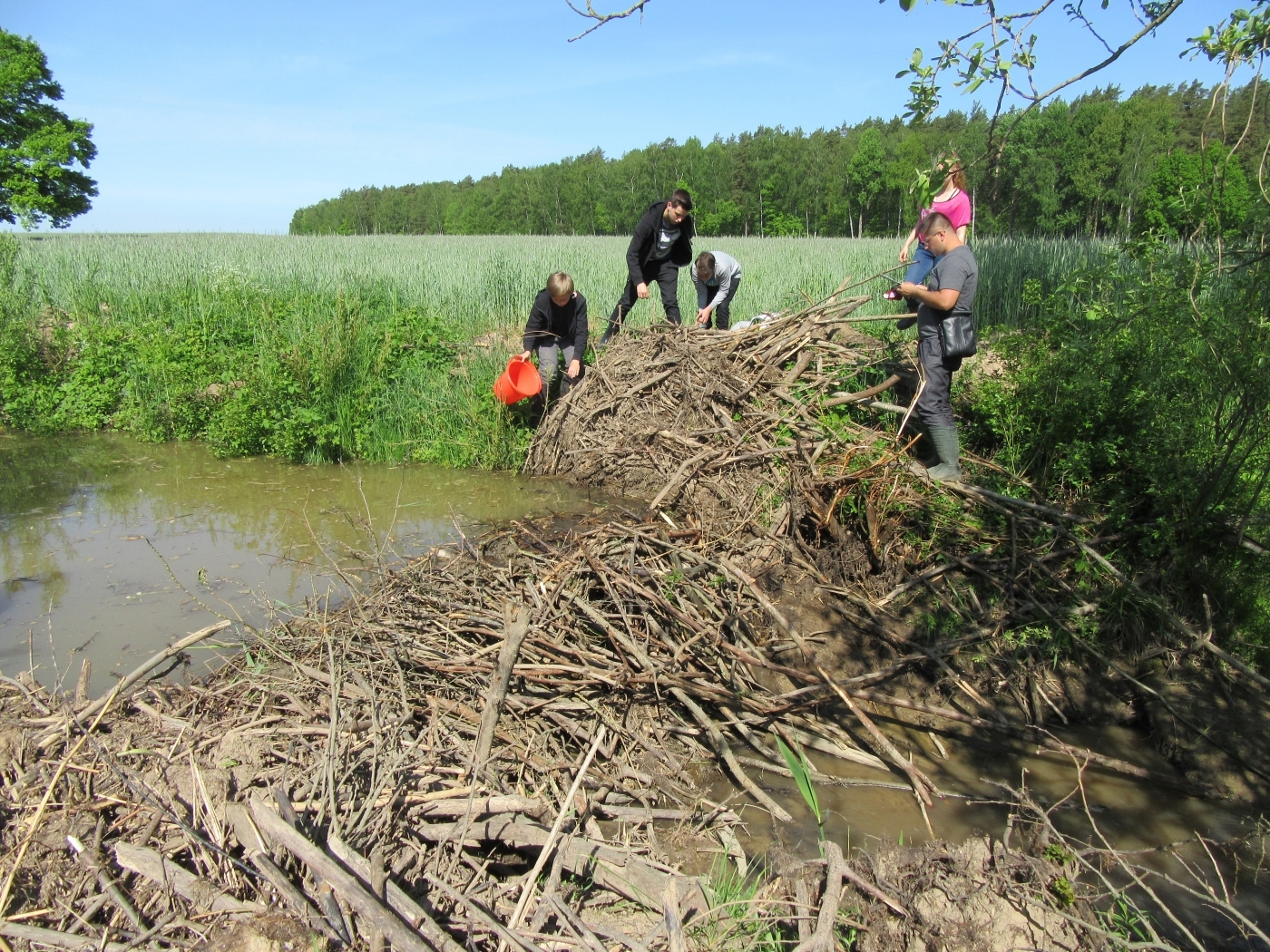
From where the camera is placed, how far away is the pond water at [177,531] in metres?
4.52

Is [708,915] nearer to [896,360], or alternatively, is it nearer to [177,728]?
[177,728]

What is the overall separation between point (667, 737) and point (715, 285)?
5.20m

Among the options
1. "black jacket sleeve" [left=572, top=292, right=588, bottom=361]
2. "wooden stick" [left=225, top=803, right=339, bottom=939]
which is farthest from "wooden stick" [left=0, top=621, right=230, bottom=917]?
"black jacket sleeve" [left=572, top=292, right=588, bottom=361]

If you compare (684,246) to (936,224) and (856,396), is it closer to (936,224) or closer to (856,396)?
(856,396)

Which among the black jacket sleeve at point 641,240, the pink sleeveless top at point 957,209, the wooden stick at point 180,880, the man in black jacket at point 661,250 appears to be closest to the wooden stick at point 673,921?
the wooden stick at point 180,880

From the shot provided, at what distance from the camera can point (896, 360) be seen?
6.05 m

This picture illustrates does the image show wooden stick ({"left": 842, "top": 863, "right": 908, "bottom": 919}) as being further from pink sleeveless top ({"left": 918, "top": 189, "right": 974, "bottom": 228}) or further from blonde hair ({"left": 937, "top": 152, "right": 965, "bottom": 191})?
pink sleeveless top ({"left": 918, "top": 189, "right": 974, "bottom": 228})

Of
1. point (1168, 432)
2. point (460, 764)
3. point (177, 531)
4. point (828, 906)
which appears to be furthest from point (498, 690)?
point (177, 531)

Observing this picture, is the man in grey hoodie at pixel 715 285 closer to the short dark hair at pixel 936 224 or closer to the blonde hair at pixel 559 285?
the blonde hair at pixel 559 285

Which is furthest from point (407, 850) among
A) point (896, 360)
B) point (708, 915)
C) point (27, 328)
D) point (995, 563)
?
point (27, 328)

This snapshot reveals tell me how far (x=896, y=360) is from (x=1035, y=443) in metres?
1.28

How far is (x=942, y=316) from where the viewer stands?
5.08 m

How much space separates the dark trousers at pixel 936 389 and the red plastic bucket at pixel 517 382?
3.57 metres

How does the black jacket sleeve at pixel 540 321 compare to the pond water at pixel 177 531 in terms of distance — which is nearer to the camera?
the pond water at pixel 177 531
